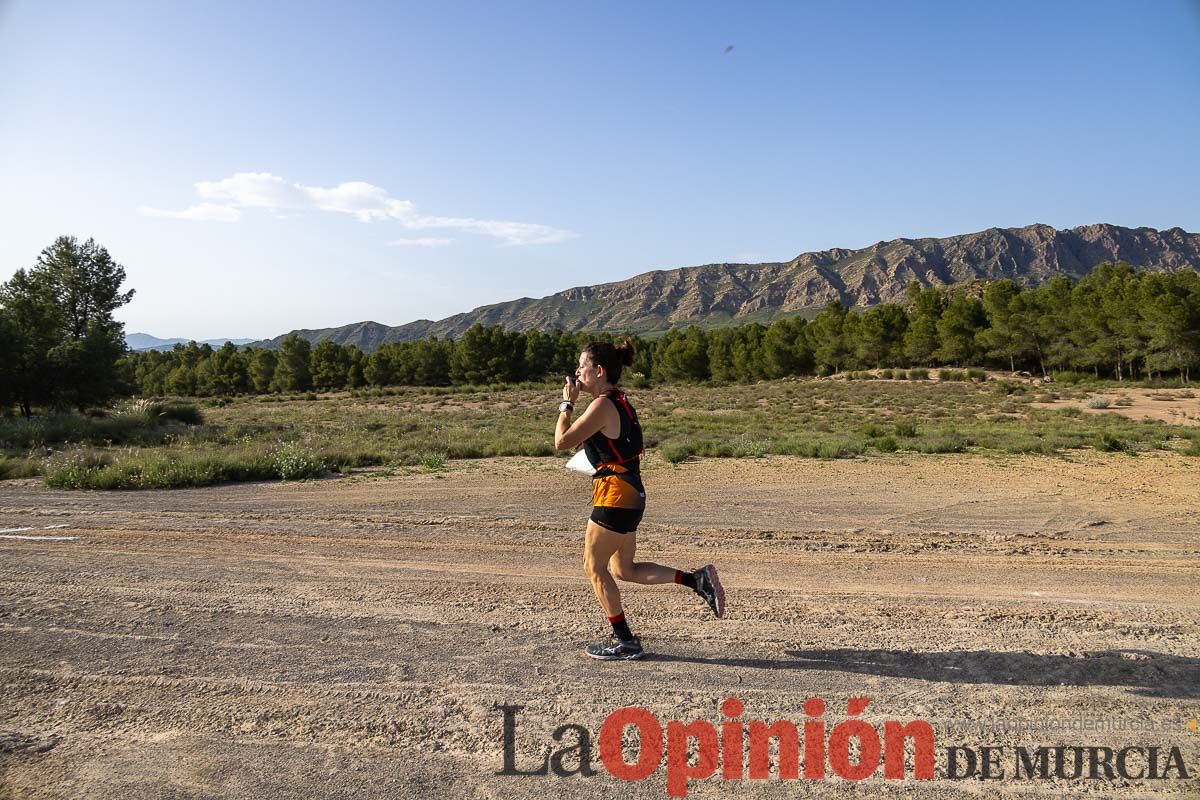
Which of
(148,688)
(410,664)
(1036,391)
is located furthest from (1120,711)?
(1036,391)

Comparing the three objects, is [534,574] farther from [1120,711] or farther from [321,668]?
[1120,711]

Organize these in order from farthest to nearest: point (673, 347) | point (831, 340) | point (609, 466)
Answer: point (673, 347)
point (831, 340)
point (609, 466)

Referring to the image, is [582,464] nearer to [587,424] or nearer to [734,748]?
[587,424]

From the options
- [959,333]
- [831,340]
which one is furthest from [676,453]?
[831,340]

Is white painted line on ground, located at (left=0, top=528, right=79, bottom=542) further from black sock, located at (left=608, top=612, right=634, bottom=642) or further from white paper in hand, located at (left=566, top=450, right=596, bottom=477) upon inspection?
→ black sock, located at (left=608, top=612, right=634, bottom=642)

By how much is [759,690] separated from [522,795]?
1.63 meters

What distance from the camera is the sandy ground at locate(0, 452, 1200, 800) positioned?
11.1 feet

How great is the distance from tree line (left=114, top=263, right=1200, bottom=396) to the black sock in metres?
38.7

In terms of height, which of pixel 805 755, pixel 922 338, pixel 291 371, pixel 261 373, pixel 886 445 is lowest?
pixel 805 755

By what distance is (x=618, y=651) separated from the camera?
4.48 meters

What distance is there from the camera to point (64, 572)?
6.47m

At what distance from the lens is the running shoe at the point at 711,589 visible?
4.68 metres

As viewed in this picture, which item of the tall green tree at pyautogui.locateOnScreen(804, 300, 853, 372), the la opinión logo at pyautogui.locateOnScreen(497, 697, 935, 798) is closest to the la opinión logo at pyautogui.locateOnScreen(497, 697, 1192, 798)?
the la opinión logo at pyautogui.locateOnScreen(497, 697, 935, 798)

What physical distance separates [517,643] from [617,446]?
5.41 feet
